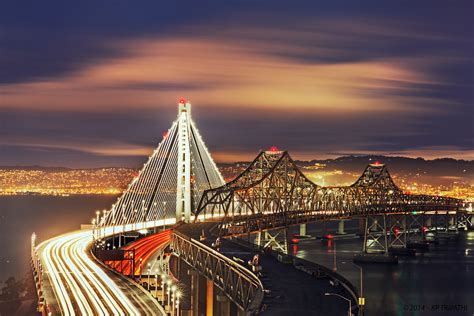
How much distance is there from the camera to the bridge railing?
58.2 m

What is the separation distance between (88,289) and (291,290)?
506 inches

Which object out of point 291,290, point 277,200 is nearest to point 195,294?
point 291,290

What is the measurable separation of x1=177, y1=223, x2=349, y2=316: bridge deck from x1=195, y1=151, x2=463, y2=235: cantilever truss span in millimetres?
33833

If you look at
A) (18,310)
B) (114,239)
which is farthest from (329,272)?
(18,310)

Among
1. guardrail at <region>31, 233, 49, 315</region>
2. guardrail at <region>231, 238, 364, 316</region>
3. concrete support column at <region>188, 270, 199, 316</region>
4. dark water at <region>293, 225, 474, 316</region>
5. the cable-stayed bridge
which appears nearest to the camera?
guardrail at <region>31, 233, 49, 315</region>

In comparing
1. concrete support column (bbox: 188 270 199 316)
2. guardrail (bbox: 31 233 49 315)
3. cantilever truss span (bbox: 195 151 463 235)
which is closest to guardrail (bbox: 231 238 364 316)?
concrete support column (bbox: 188 270 199 316)

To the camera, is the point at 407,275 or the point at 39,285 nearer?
the point at 39,285

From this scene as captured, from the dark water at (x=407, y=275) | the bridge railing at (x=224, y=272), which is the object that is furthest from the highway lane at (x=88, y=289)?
the dark water at (x=407, y=275)

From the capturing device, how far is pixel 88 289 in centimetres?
5703

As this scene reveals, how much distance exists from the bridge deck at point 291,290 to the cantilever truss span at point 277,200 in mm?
33833

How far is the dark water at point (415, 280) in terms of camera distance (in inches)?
3590

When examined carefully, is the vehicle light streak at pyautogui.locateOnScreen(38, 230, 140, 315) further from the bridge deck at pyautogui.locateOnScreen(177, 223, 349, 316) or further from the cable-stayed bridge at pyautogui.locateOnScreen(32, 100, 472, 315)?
the bridge deck at pyautogui.locateOnScreen(177, 223, 349, 316)

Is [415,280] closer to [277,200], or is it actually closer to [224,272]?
[277,200]

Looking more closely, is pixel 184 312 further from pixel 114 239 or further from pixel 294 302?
pixel 294 302
